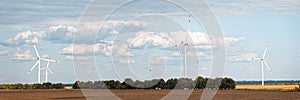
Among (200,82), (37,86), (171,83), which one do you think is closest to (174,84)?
(171,83)

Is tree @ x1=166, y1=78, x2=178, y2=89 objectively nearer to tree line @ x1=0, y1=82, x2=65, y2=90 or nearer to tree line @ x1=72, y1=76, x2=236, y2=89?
tree line @ x1=72, y1=76, x2=236, y2=89

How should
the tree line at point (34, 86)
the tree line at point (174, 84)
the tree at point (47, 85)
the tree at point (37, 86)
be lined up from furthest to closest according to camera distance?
the tree line at point (34, 86) < the tree at point (37, 86) < the tree at point (47, 85) < the tree line at point (174, 84)

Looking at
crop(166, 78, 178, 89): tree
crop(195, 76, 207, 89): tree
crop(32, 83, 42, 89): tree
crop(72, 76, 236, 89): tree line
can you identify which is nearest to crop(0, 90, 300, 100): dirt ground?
crop(72, 76, 236, 89): tree line

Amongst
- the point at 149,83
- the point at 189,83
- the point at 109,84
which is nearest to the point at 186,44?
the point at 189,83

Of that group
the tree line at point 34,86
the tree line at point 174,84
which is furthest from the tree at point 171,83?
the tree line at point 34,86

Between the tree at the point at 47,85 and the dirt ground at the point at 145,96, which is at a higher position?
the tree at the point at 47,85

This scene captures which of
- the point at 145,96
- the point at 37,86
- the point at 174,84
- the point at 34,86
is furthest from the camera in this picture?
the point at 34,86

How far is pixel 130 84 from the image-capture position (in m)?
141

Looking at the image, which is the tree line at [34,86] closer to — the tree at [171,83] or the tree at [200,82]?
the tree at [171,83]

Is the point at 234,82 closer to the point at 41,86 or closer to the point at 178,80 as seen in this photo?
the point at 178,80

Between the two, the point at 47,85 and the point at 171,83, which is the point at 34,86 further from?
the point at 171,83

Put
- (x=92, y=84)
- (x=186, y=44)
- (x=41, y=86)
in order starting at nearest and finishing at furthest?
(x=186, y=44)
(x=92, y=84)
(x=41, y=86)

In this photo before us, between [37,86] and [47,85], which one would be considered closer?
[37,86]

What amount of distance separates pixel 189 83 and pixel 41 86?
1960 inches
